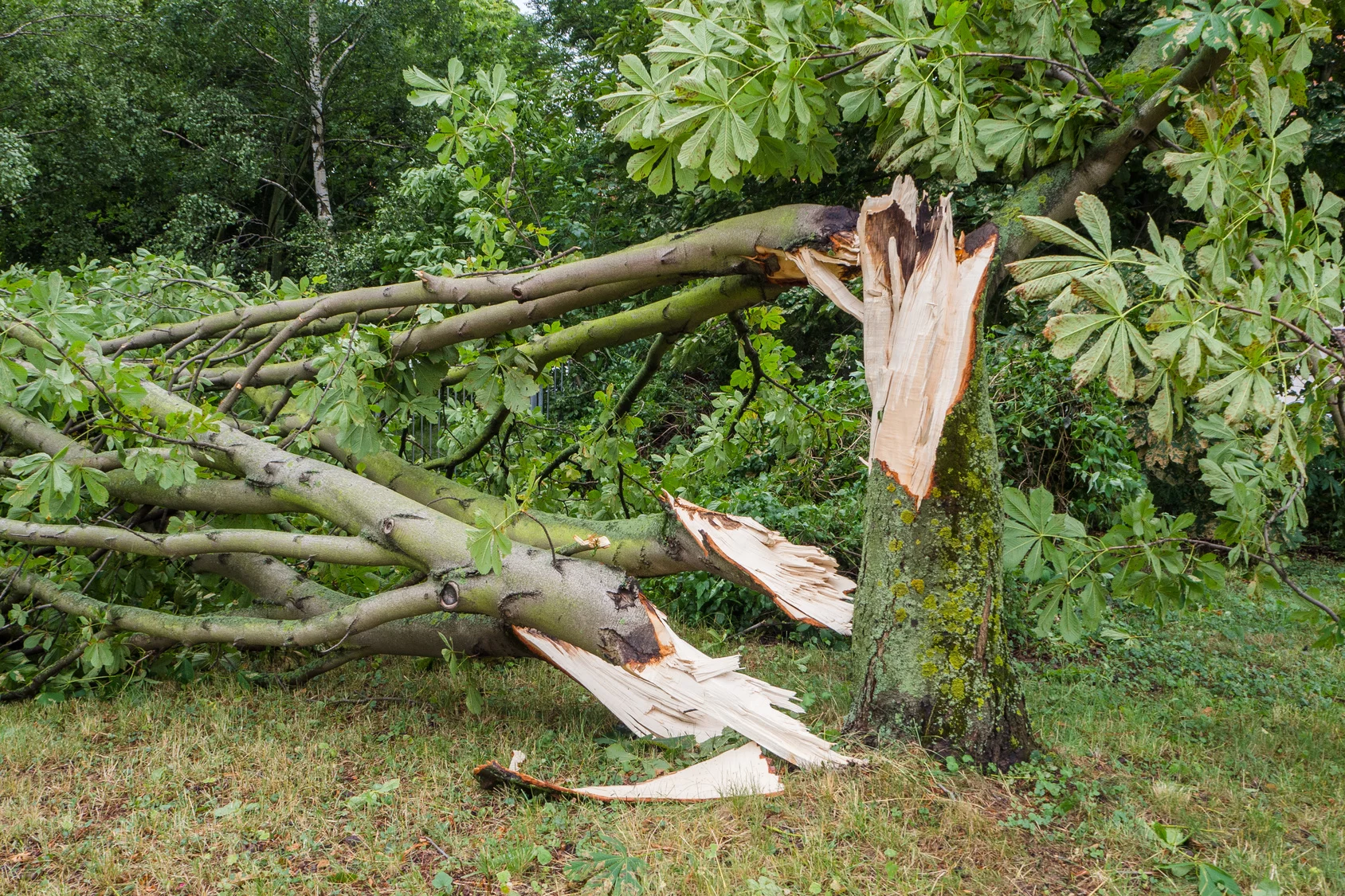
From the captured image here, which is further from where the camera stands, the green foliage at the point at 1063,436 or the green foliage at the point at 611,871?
the green foliage at the point at 1063,436

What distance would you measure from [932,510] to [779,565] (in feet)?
2.82

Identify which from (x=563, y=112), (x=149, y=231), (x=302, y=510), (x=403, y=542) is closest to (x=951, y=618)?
(x=403, y=542)

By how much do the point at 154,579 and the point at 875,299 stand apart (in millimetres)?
3730

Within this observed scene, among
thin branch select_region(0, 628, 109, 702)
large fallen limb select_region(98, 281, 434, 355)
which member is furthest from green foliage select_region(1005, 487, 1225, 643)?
thin branch select_region(0, 628, 109, 702)

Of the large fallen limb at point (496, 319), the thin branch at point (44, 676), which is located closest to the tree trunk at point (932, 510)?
the large fallen limb at point (496, 319)

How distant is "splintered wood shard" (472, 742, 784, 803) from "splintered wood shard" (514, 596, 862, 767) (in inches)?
4.8

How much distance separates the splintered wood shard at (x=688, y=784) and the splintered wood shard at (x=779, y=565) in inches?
29.1

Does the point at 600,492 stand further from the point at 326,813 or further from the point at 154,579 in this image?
the point at 326,813

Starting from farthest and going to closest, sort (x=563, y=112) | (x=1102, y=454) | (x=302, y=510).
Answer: (x=563, y=112), (x=1102, y=454), (x=302, y=510)

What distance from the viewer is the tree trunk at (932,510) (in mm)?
2977

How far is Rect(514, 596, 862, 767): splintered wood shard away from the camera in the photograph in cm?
311

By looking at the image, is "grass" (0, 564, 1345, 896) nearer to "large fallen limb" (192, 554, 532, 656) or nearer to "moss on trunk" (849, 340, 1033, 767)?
"moss on trunk" (849, 340, 1033, 767)

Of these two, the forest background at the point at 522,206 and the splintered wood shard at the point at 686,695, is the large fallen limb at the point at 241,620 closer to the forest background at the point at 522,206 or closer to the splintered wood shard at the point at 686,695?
the splintered wood shard at the point at 686,695

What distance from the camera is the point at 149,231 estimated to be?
18.3 meters
